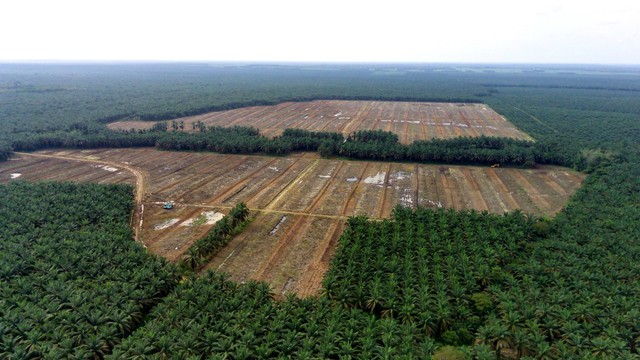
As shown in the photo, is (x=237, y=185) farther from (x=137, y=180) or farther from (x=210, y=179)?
(x=137, y=180)

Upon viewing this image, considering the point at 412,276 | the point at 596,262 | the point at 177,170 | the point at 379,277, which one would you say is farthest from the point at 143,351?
the point at 177,170

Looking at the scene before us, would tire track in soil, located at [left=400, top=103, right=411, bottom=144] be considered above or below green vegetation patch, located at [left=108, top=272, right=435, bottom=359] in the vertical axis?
above

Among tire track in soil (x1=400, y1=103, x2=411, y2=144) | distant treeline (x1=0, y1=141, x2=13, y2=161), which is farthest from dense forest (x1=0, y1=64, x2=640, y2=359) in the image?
tire track in soil (x1=400, y1=103, x2=411, y2=144)

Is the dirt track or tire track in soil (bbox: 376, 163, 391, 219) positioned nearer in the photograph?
the dirt track

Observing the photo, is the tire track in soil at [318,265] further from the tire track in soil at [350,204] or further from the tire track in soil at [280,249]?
the tire track in soil at [350,204]

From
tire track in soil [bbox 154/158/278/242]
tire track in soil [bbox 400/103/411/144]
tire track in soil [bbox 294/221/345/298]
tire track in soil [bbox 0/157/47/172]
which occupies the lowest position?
tire track in soil [bbox 294/221/345/298]

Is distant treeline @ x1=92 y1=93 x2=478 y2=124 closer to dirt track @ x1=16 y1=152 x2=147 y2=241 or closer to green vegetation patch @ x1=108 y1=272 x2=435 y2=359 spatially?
dirt track @ x1=16 y1=152 x2=147 y2=241
